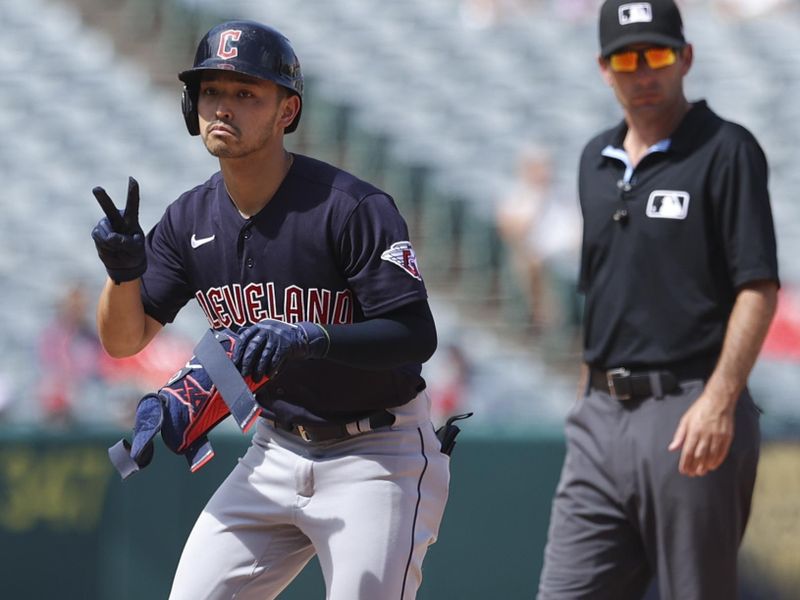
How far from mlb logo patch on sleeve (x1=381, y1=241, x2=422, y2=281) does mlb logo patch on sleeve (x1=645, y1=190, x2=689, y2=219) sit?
745mm

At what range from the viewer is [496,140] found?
10.1m

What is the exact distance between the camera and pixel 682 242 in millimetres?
3721

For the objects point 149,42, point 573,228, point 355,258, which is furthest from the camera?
point 149,42

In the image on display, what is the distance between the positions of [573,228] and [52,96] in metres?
4.65

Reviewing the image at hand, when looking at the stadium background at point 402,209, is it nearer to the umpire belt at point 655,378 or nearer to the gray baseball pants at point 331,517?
the umpire belt at point 655,378

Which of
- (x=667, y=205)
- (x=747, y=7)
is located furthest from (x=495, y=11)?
(x=667, y=205)

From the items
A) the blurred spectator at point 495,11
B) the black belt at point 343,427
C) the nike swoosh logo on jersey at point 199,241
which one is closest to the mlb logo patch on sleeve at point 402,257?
the black belt at point 343,427

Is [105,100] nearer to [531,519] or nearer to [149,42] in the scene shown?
[149,42]

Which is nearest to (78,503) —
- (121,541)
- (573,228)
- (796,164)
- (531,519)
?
(121,541)

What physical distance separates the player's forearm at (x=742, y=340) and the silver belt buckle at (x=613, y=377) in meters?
0.26

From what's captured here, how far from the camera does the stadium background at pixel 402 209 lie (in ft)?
22.6

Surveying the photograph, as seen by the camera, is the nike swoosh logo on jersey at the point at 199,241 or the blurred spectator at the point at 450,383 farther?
the blurred spectator at the point at 450,383

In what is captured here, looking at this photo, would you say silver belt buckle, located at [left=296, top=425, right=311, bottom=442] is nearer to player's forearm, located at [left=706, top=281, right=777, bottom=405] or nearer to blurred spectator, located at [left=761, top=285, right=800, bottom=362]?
player's forearm, located at [left=706, top=281, right=777, bottom=405]

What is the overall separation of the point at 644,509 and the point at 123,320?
1.50 metres
